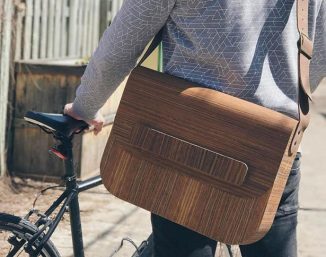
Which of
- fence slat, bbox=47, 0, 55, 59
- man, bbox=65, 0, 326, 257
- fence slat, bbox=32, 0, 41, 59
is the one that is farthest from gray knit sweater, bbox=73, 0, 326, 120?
fence slat, bbox=47, 0, 55, 59

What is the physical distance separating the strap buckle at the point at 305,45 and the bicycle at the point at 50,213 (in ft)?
2.58

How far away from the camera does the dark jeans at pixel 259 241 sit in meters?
2.20

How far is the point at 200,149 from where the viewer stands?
2.09 meters

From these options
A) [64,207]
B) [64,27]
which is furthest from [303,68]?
[64,27]

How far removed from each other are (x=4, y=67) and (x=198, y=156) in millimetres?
3863

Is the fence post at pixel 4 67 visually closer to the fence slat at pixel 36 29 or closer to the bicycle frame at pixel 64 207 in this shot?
the fence slat at pixel 36 29

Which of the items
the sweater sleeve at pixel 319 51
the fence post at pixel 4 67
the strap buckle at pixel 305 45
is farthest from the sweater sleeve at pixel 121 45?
the fence post at pixel 4 67

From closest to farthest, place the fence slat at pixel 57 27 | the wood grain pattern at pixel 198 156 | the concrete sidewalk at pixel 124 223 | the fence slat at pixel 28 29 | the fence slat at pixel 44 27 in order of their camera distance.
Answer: the wood grain pattern at pixel 198 156 < the concrete sidewalk at pixel 124 223 < the fence slat at pixel 28 29 < the fence slat at pixel 44 27 < the fence slat at pixel 57 27

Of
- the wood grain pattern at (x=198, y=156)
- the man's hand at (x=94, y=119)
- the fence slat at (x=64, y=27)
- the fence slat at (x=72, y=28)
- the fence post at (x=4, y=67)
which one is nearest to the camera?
the wood grain pattern at (x=198, y=156)

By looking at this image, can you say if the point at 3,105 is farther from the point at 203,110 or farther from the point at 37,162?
the point at 203,110

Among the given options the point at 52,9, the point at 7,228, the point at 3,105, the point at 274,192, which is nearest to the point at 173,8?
the point at 274,192

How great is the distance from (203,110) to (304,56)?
1.05 feet

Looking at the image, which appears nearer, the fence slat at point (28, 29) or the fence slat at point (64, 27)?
the fence slat at point (28, 29)

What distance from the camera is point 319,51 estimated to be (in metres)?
2.43
